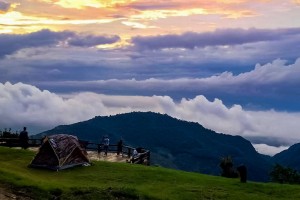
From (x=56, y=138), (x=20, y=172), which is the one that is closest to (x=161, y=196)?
(x=20, y=172)

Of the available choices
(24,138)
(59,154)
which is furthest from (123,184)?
(24,138)

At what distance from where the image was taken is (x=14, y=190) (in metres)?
39.4

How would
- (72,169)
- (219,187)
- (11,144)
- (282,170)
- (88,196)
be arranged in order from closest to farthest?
1. (88,196)
2. (219,187)
3. (72,169)
4. (11,144)
5. (282,170)

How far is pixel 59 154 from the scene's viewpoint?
5191 cm

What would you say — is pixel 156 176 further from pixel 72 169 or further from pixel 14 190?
pixel 14 190

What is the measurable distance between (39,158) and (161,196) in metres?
16.5

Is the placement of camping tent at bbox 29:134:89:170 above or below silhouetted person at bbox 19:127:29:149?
below

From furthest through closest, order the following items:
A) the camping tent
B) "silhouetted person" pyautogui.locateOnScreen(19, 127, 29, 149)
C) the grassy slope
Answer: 1. "silhouetted person" pyautogui.locateOnScreen(19, 127, 29, 149)
2. the camping tent
3. the grassy slope

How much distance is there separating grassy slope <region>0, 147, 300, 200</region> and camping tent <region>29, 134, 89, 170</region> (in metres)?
1.09

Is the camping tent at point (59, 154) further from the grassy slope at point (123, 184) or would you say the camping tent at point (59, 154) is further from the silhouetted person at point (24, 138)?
the silhouetted person at point (24, 138)

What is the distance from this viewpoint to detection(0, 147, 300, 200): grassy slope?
39875mm

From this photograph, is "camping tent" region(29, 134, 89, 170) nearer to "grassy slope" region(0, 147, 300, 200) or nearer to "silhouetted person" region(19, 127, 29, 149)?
"grassy slope" region(0, 147, 300, 200)

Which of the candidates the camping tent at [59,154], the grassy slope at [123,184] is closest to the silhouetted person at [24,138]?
the grassy slope at [123,184]

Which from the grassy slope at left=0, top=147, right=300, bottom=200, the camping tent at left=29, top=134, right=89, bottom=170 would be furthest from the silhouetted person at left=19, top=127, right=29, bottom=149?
the camping tent at left=29, top=134, right=89, bottom=170
